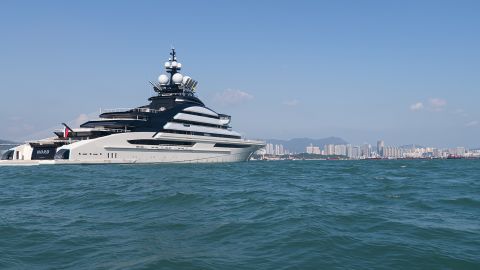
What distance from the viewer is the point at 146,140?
55438 mm

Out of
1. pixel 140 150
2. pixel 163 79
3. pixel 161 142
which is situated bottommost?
pixel 140 150

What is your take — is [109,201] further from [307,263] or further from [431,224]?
[431,224]

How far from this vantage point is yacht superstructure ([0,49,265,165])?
5028 centimetres

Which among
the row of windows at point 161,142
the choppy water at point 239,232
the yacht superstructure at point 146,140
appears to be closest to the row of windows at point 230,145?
the yacht superstructure at point 146,140

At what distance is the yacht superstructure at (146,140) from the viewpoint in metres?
50.3

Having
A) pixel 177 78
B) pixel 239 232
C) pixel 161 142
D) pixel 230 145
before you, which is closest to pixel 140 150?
pixel 161 142

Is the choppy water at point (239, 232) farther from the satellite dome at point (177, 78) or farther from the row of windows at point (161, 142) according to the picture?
the satellite dome at point (177, 78)

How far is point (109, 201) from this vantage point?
47.1 feet

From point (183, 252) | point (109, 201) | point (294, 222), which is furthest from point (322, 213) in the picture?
point (109, 201)

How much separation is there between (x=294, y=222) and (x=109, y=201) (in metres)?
7.75

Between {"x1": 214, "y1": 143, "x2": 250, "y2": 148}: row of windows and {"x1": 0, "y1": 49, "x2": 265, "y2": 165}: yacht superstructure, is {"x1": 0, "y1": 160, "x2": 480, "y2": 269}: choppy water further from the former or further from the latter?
Answer: {"x1": 214, "y1": 143, "x2": 250, "y2": 148}: row of windows

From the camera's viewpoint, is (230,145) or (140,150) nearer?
(140,150)

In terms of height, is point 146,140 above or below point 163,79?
below

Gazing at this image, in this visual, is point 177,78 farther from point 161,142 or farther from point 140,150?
point 140,150
